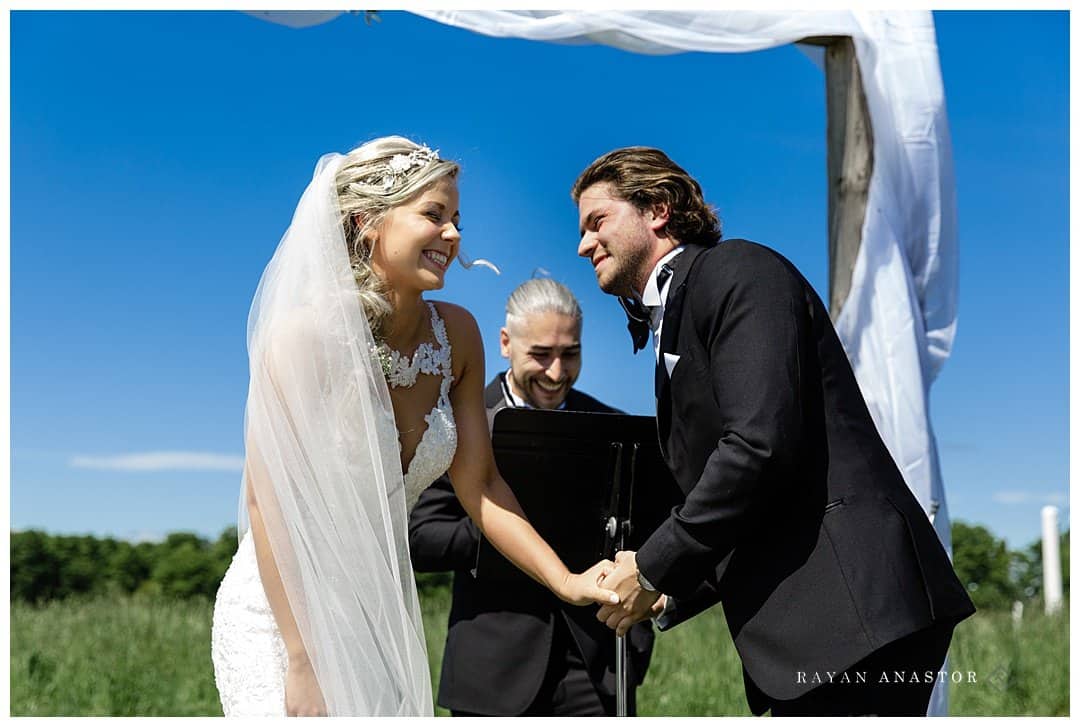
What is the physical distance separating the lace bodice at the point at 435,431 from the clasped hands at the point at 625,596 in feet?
2.05

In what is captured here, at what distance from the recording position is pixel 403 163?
11.8 ft

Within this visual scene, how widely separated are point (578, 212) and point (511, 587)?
4.82ft

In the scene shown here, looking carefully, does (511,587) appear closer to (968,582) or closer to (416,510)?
(416,510)

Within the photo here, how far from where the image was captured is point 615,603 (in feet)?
12.5

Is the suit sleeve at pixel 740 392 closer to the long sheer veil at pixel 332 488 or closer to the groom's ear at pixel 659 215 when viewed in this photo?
the groom's ear at pixel 659 215

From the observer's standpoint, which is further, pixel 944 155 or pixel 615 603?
pixel 944 155

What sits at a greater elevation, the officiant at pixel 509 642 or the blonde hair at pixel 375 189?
the blonde hair at pixel 375 189

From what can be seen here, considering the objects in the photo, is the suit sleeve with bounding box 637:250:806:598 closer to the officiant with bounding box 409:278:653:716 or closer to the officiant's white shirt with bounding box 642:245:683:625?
the officiant's white shirt with bounding box 642:245:683:625

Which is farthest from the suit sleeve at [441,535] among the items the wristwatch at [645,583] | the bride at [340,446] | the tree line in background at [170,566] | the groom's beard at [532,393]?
the tree line in background at [170,566]

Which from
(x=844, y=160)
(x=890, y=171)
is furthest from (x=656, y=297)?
(x=844, y=160)

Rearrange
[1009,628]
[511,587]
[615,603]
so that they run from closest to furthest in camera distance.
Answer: [615,603] < [511,587] < [1009,628]

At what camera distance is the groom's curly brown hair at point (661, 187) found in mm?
A: 3584
